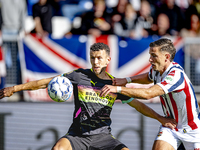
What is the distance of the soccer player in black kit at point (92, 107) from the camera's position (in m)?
4.25

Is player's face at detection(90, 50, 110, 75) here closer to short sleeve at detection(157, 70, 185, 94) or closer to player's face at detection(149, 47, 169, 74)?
player's face at detection(149, 47, 169, 74)

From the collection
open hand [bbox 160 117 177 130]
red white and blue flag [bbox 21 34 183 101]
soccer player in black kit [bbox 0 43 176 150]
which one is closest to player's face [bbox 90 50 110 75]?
soccer player in black kit [bbox 0 43 176 150]

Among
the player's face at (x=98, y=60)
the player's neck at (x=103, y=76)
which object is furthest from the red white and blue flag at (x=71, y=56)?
the player's face at (x=98, y=60)

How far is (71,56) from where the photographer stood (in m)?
6.98

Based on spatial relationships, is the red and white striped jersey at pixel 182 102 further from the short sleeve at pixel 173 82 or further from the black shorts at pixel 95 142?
the black shorts at pixel 95 142

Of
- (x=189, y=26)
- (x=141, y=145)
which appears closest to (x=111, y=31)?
(x=189, y=26)

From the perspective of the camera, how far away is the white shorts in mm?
4254

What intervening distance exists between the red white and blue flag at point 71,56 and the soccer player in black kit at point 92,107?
245 cm

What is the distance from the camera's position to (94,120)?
14.2 ft

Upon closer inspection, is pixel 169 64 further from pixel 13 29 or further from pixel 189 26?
pixel 13 29

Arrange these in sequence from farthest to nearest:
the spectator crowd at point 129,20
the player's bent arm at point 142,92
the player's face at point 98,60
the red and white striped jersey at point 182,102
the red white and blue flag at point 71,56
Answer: the spectator crowd at point 129,20
the red white and blue flag at point 71,56
the player's face at point 98,60
the red and white striped jersey at point 182,102
the player's bent arm at point 142,92

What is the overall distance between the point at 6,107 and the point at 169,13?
542 cm

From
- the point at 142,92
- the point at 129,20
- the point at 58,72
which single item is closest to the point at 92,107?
the point at 142,92

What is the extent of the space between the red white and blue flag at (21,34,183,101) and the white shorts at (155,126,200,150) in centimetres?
281
